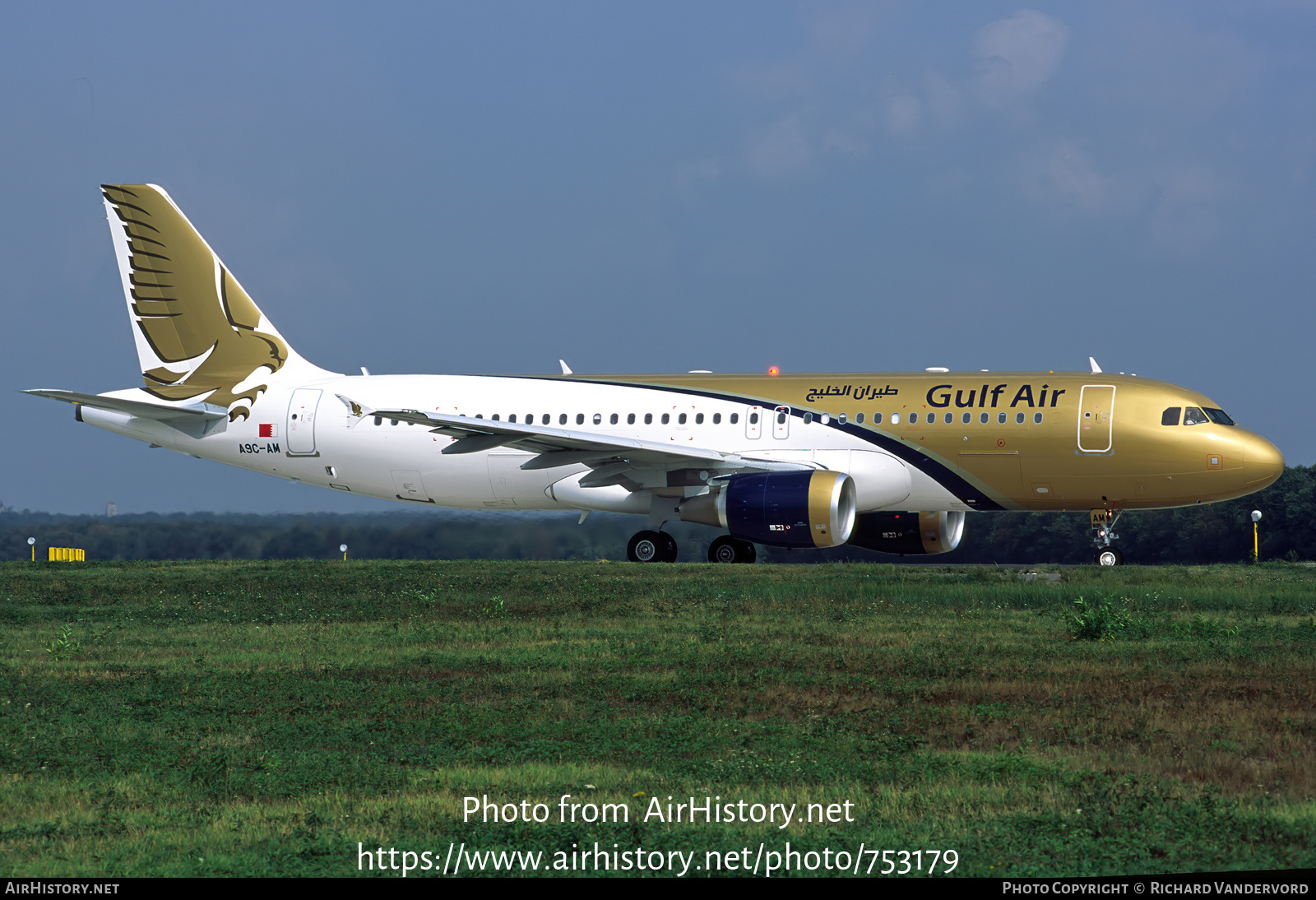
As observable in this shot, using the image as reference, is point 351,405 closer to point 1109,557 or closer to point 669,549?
point 669,549

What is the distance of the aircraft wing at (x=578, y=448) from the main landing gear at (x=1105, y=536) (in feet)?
17.6

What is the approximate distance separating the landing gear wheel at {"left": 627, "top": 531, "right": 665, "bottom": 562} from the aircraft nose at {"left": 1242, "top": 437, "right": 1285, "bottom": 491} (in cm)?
1062

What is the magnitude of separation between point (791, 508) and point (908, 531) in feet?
17.2

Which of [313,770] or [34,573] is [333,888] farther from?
[34,573]

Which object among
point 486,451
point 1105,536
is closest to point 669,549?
point 486,451

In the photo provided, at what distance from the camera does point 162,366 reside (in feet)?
96.9

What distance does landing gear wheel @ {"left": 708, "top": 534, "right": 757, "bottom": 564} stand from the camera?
2542 cm

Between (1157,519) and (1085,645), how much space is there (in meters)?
30.0

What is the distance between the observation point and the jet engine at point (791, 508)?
2245cm

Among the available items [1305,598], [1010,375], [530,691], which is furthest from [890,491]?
[530,691]

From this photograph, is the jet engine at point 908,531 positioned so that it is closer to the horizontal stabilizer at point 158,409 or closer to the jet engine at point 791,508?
the jet engine at point 791,508

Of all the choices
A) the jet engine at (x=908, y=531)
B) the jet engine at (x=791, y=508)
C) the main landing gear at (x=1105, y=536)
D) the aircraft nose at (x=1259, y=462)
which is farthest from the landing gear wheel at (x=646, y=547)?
the aircraft nose at (x=1259, y=462)

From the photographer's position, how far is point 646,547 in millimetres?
25969

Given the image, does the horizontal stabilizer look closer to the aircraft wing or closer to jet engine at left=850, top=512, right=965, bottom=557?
the aircraft wing
